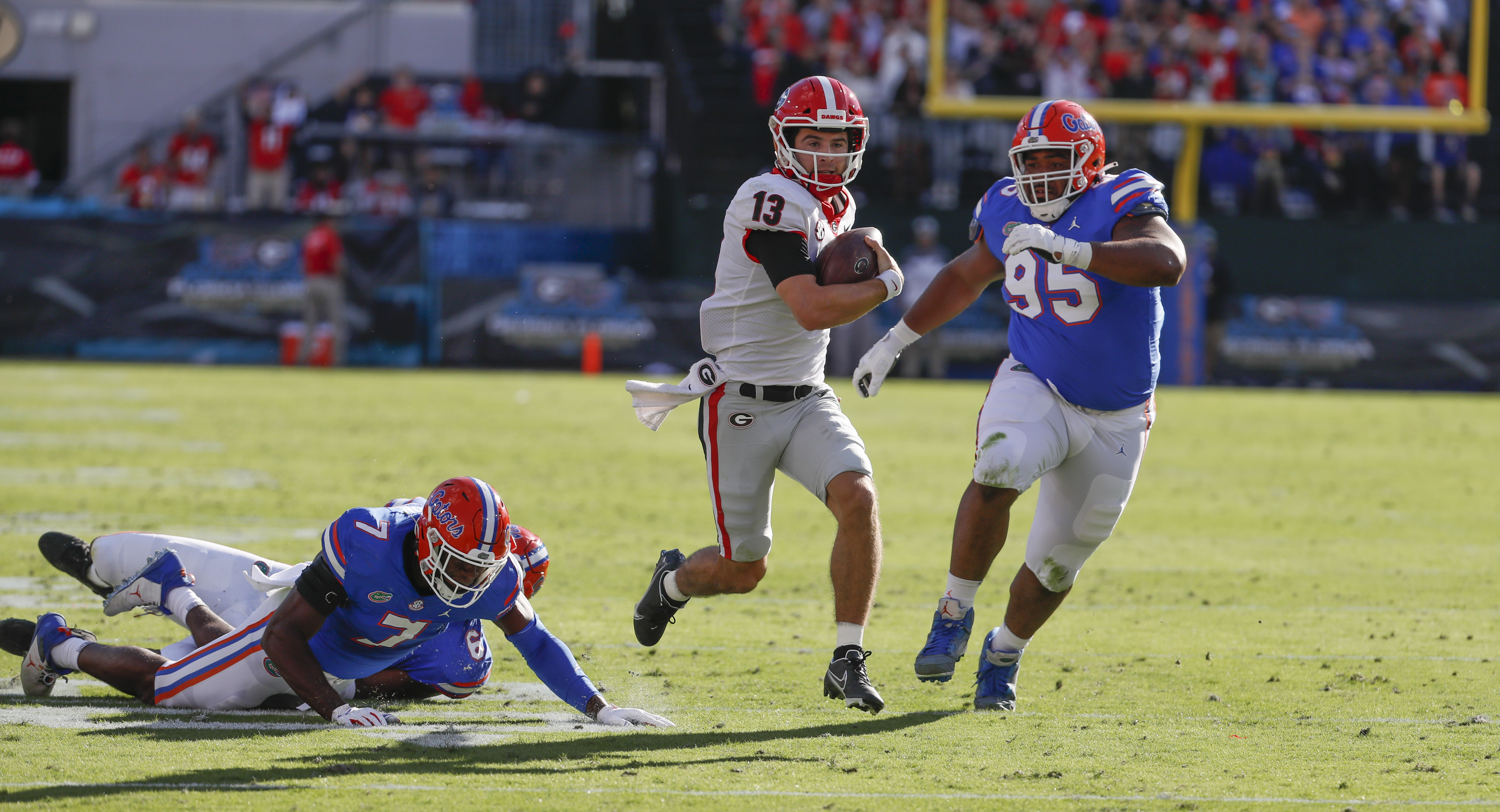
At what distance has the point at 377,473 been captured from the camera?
10.1m

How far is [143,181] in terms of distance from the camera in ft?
72.0

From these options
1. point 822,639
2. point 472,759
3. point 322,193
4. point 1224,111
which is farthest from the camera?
point 322,193

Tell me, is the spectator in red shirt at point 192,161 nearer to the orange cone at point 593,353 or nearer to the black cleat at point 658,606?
the orange cone at point 593,353

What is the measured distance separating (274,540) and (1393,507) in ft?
21.0

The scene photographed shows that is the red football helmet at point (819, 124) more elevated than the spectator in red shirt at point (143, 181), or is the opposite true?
the red football helmet at point (819, 124)

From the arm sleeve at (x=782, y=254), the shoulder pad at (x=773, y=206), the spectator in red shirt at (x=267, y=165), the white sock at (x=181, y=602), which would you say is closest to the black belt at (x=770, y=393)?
the arm sleeve at (x=782, y=254)

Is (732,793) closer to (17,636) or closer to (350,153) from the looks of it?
(17,636)

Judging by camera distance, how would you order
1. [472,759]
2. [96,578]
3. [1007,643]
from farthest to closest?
[96,578] → [1007,643] → [472,759]

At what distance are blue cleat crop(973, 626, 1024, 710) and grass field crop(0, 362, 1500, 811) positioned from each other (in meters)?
0.09

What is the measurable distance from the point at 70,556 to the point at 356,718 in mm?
1483

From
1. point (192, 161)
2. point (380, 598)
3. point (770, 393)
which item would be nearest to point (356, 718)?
point (380, 598)

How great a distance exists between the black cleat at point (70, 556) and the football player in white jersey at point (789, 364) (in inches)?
81.1

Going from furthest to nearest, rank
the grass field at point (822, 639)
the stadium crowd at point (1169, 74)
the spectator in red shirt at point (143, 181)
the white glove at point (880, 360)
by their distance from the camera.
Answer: the spectator in red shirt at point (143, 181) < the stadium crowd at point (1169, 74) < the white glove at point (880, 360) < the grass field at point (822, 639)

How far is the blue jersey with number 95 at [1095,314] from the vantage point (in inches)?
193
